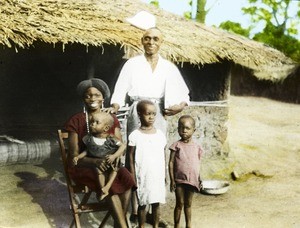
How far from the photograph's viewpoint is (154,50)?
446cm

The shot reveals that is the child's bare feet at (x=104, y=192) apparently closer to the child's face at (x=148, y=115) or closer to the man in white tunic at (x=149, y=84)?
the child's face at (x=148, y=115)

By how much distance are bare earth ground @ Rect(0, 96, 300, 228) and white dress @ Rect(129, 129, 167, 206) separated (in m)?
0.99

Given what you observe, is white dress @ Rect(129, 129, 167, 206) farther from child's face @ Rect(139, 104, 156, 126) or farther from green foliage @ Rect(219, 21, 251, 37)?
green foliage @ Rect(219, 21, 251, 37)

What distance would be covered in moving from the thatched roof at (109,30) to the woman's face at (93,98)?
74.0 inches

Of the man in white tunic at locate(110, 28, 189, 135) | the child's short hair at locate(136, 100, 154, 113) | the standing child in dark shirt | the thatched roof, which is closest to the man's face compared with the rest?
the man in white tunic at locate(110, 28, 189, 135)

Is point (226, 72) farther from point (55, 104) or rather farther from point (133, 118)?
point (133, 118)

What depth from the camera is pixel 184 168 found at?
462 centimetres

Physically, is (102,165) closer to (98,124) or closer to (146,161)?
(98,124)

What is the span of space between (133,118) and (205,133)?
3.77 m

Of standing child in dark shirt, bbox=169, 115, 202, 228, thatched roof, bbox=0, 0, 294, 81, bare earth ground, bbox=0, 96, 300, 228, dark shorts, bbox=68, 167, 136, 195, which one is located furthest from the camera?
thatched roof, bbox=0, 0, 294, 81

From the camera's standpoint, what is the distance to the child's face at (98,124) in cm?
396

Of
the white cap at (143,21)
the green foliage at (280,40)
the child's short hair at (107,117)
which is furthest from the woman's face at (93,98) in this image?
the green foliage at (280,40)

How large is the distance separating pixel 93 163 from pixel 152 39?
125cm

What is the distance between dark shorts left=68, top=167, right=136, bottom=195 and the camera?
403 centimetres
